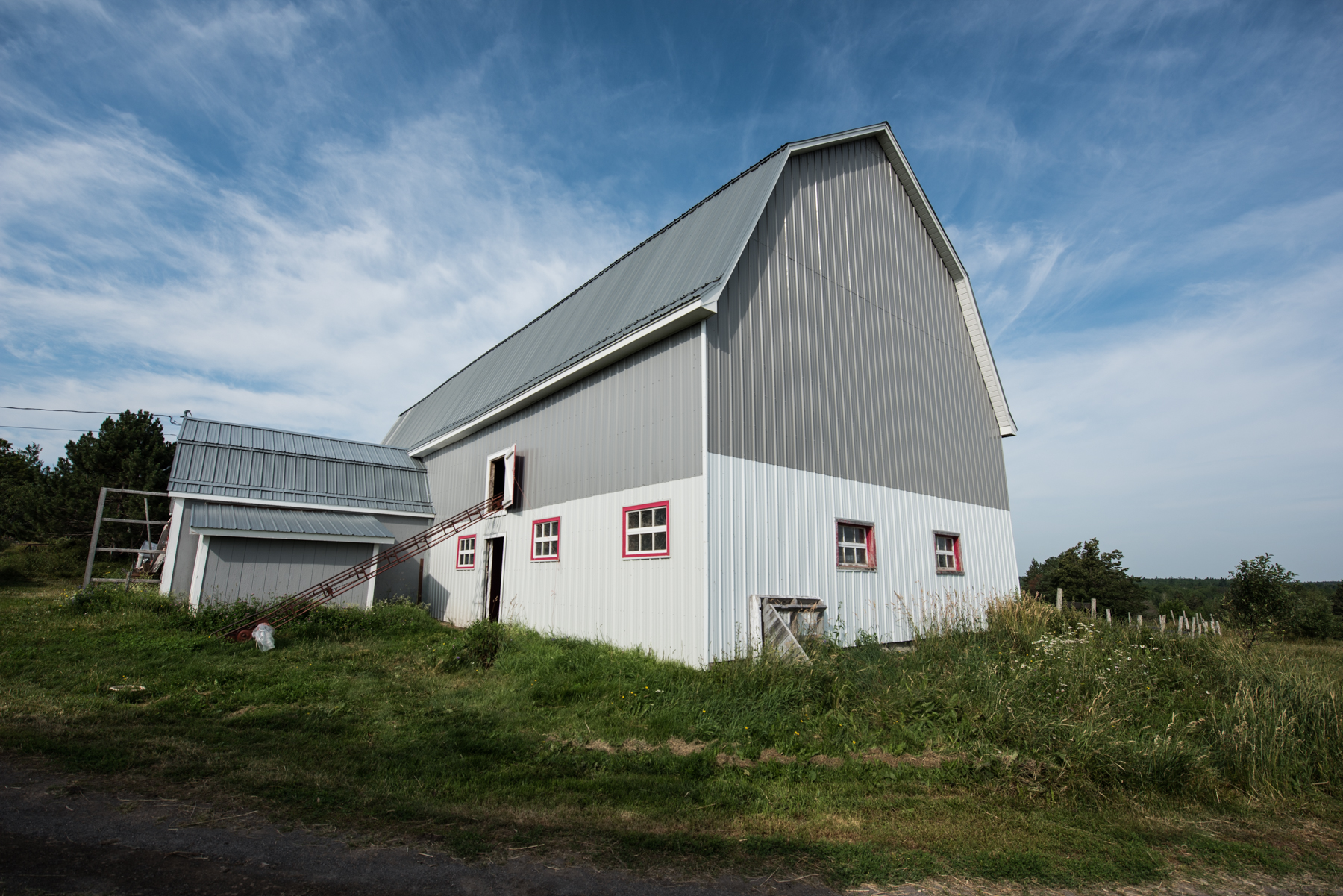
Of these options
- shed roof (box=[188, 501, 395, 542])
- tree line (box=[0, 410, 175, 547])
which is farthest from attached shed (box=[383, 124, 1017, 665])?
tree line (box=[0, 410, 175, 547])

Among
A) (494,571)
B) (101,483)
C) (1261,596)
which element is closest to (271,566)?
(494,571)

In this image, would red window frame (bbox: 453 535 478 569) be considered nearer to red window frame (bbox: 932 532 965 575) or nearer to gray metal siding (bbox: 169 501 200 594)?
gray metal siding (bbox: 169 501 200 594)

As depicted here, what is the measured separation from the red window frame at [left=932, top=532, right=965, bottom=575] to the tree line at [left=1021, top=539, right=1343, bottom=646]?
3638 mm

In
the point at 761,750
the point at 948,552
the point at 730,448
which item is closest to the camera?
the point at 761,750

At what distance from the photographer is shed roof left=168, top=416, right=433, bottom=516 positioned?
1605 centimetres

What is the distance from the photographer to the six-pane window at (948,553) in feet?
44.7

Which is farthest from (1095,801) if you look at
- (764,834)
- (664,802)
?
(664,802)

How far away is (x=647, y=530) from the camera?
10172 mm

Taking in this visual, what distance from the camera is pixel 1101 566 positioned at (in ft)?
151

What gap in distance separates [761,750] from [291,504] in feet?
48.4

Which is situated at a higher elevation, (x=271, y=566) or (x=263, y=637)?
(x=271, y=566)

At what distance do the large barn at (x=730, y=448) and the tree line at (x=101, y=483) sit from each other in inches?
582

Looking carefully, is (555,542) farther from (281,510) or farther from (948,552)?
(281,510)

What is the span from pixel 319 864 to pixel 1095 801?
19.6 ft
